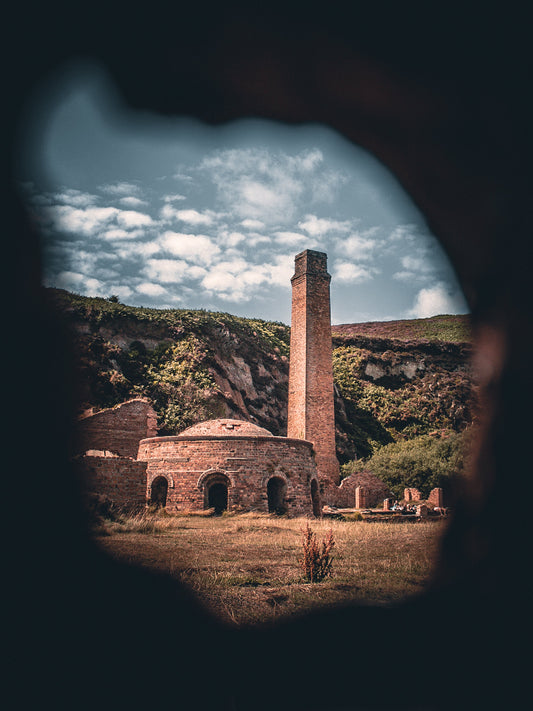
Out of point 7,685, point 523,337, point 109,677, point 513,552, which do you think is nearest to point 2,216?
point 7,685

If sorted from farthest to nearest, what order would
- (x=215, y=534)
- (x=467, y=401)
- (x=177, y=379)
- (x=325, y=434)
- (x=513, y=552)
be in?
(x=467, y=401) < (x=177, y=379) < (x=325, y=434) < (x=215, y=534) < (x=513, y=552)

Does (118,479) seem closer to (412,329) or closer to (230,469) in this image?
(230,469)

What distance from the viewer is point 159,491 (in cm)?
1992

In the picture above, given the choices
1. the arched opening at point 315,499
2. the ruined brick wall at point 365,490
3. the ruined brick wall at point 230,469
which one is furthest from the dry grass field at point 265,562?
the ruined brick wall at point 365,490

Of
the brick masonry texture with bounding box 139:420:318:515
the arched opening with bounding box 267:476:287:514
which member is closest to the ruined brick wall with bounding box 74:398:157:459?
the brick masonry texture with bounding box 139:420:318:515

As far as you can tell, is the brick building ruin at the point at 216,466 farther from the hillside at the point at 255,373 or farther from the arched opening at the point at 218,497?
the hillside at the point at 255,373

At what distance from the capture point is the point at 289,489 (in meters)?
20.0

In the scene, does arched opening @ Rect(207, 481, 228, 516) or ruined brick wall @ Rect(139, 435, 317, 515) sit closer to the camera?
ruined brick wall @ Rect(139, 435, 317, 515)

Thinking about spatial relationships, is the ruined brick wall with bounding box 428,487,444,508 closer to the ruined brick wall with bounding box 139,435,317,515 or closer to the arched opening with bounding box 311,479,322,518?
the arched opening with bounding box 311,479,322,518

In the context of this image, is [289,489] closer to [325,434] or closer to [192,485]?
[192,485]

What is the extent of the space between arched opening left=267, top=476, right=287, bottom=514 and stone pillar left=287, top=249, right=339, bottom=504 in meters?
10.4

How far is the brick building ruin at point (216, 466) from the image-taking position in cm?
1689

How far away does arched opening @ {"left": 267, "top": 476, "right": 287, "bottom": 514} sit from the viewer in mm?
19812

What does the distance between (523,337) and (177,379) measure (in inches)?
1380
